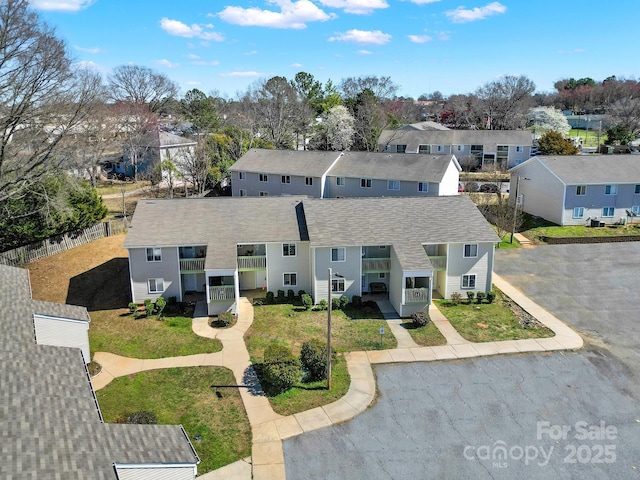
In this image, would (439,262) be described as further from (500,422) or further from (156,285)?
(156,285)

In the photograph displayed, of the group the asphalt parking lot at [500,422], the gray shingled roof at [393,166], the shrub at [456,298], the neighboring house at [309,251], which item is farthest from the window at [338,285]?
the gray shingled roof at [393,166]

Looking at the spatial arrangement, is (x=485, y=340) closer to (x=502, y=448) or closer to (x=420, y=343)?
(x=420, y=343)

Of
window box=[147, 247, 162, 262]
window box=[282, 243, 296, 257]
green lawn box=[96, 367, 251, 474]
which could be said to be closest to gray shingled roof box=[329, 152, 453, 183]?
window box=[282, 243, 296, 257]

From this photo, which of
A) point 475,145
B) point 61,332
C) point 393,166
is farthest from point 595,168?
point 61,332

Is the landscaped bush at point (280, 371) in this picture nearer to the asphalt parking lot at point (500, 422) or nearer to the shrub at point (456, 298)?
the asphalt parking lot at point (500, 422)

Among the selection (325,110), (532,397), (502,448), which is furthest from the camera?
(325,110)

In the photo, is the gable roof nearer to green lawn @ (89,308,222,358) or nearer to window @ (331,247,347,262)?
window @ (331,247,347,262)

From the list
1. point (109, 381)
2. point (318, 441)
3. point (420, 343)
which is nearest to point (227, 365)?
point (109, 381)
